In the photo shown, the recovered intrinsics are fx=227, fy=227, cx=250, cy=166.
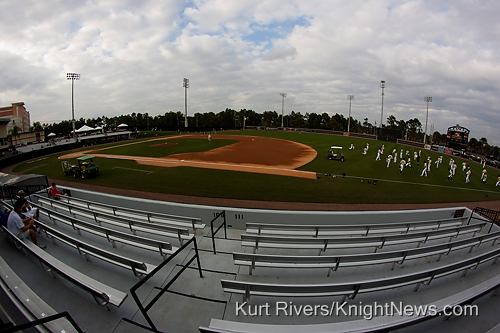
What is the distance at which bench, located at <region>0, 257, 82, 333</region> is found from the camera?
3323 millimetres

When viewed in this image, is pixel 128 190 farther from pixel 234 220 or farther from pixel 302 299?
pixel 302 299

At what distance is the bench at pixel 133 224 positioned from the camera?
6102mm

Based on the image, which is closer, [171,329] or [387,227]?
[171,329]

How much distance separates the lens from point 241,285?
3865mm

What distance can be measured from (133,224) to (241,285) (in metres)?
4.66

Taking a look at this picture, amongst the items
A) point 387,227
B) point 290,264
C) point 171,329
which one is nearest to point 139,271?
point 171,329

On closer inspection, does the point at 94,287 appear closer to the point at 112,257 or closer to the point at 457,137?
the point at 112,257

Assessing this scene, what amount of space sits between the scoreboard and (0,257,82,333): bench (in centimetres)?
5872

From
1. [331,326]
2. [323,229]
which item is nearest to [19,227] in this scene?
[331,326]

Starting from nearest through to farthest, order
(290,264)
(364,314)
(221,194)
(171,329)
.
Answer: (171,329) < (364,314) < (290,264) < (221,194)

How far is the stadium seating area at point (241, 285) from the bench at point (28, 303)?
1 cm

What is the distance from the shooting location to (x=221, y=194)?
16797 mm

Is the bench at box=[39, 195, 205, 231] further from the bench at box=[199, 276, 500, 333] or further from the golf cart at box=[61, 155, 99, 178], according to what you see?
the golf cart at box=[61, 155, 99, 178]

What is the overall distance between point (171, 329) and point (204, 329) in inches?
47.7
